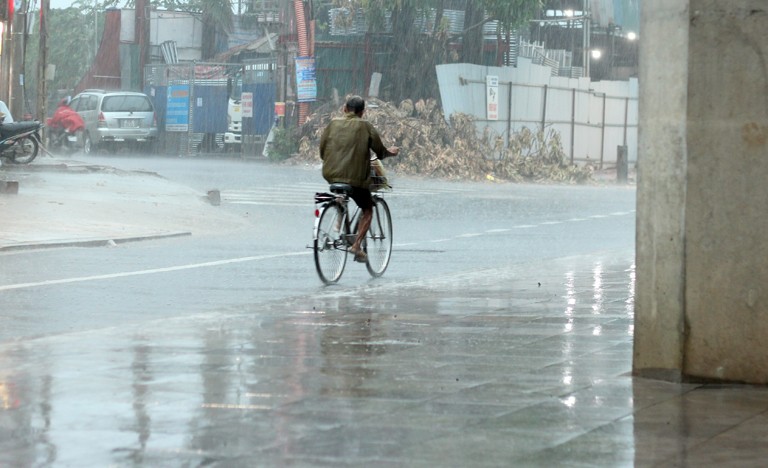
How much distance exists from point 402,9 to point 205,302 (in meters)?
34.1

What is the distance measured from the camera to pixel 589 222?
75.5 ft

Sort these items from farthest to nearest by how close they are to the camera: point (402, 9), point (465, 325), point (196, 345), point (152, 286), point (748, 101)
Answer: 1. point (402, 9)
2. point (152, 286)
3. point (465, 325)
4. point (196, 345)
5. point (748, 101)

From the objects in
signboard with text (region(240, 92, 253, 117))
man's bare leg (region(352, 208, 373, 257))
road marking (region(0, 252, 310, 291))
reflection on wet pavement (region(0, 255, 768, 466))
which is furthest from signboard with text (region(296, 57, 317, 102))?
reflection on wet pavement (region(0, 255, 768, 466))

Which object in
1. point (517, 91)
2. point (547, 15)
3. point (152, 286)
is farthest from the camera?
point (547, 15)

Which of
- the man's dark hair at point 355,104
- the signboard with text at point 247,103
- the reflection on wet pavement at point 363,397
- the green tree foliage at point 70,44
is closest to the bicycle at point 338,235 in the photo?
the man's dark hair at point 355,104

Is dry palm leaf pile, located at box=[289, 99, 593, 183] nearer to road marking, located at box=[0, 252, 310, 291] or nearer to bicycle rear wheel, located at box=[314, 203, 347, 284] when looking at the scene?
road marking, located at box=[0, 252, 310, 291]

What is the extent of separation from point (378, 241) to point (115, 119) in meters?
31.4

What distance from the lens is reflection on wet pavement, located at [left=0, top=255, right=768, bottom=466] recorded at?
5453 millimetres

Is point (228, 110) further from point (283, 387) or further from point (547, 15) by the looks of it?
point (283, 387)

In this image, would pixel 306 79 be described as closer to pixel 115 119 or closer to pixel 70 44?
pixel 115 119

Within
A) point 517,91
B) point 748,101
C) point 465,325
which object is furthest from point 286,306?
point 517,91

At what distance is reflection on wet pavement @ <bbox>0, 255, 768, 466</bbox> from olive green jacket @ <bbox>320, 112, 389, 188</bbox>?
3281mm

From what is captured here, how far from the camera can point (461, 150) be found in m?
38.7

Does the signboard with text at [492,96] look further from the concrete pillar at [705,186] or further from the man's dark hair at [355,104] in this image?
the concrete pillar at [705,186]
